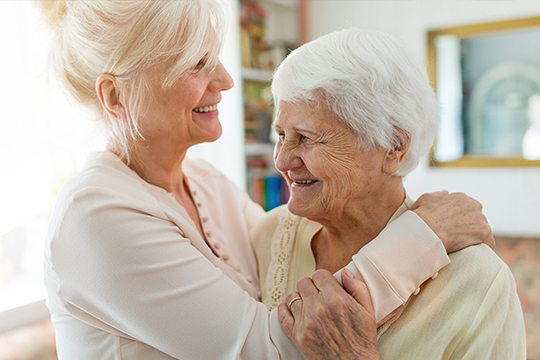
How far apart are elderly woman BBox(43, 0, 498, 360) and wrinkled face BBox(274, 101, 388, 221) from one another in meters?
0.16

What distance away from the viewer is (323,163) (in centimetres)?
121

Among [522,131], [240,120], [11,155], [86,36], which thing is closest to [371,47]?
[86,36]

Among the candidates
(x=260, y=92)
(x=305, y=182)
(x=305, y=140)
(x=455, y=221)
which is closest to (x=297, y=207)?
(x=305, y=182)

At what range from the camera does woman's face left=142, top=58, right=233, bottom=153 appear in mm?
1334

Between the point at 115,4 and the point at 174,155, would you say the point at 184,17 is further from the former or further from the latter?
the point at 174,155

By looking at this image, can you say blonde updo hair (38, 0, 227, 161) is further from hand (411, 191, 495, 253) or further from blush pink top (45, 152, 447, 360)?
hand (411, 191, 495, 253)

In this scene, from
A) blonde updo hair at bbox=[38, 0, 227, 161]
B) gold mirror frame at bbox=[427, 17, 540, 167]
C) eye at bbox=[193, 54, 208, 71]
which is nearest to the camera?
blonde updo hair at bbox=[38, 0, 227, 161]

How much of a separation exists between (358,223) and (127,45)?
2.55 feet

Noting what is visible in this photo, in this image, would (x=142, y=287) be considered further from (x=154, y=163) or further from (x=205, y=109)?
(x=205, y=109)

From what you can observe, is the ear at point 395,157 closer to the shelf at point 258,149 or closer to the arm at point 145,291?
the arm at point 145,291

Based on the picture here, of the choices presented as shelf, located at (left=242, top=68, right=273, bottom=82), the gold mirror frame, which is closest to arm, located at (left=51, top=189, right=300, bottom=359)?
the gold mirror frame

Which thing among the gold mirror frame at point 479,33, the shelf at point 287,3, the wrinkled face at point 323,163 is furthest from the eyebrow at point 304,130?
the shelf at point 287,3

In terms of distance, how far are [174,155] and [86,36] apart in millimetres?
400

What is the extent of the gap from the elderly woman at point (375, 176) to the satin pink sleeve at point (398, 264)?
0.01 metres
